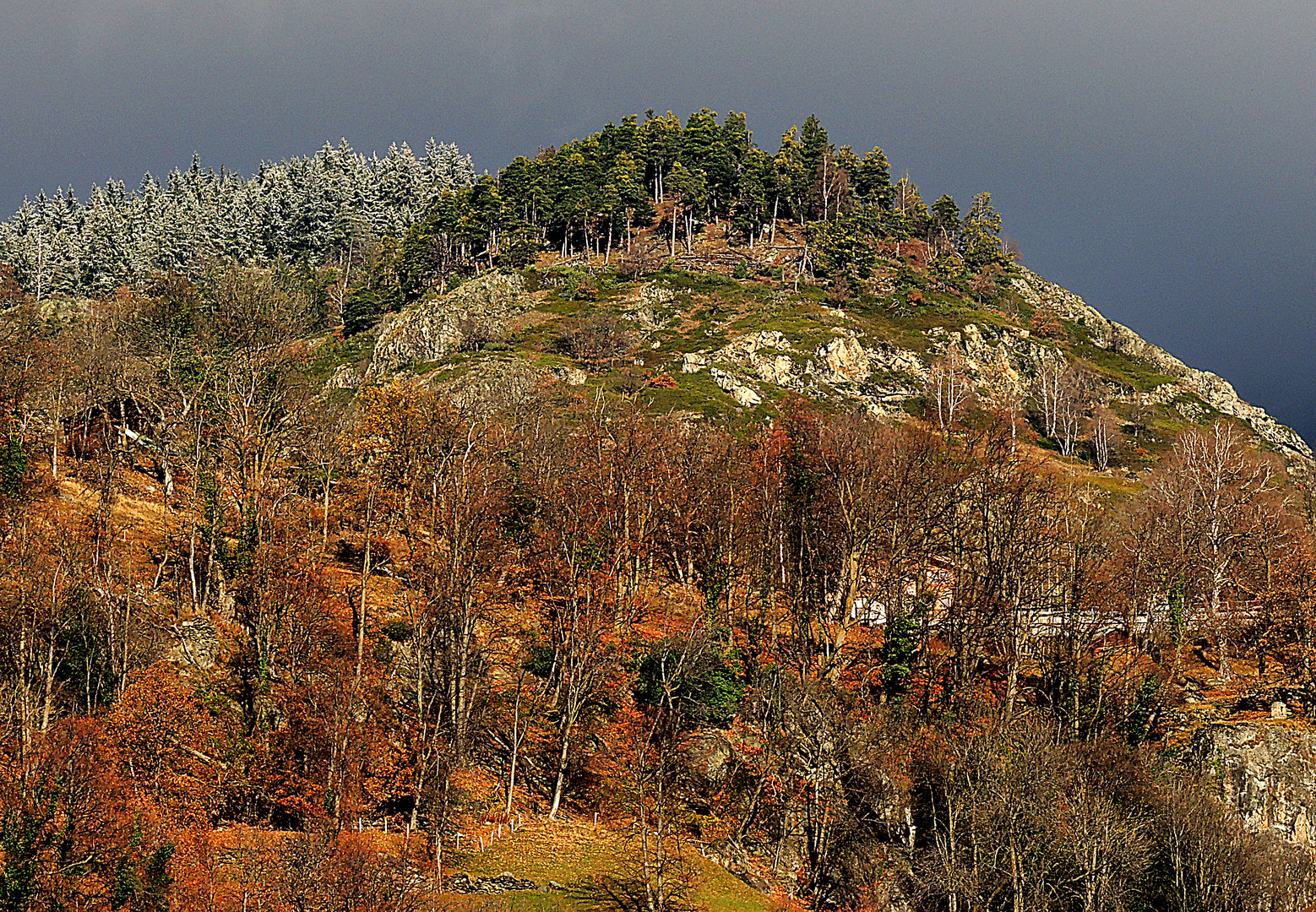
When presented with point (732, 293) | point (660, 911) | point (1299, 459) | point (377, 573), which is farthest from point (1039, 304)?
point (660, 911)

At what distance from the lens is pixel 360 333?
148 metres

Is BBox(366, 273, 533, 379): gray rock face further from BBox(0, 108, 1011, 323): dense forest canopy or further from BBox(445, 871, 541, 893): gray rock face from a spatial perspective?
BBox(445, 871, 541, 893): gray rock face

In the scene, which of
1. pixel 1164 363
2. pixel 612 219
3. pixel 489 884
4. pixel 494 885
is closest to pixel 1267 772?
pixel 494 885

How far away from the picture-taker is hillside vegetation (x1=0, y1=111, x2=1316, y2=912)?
140ft

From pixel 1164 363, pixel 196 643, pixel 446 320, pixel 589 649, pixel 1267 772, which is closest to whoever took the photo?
pixel 196 643

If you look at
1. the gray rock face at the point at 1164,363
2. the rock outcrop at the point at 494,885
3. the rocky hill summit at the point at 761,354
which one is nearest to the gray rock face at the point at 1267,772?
the rock outcrop at the point at 494,885

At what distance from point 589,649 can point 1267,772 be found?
37.4 metres

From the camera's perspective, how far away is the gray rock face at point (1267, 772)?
164 feet

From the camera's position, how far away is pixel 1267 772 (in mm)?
51031

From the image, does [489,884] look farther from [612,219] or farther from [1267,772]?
[612,219]

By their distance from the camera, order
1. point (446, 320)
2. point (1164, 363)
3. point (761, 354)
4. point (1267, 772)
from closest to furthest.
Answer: point (1267, 772), point (761, 354), point (446, 320), point (1164, 363)

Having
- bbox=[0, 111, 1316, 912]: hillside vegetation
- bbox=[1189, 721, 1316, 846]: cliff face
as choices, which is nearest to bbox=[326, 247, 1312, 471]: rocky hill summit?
bbox=[0, 111, 1316, 912]: hillside vegetation

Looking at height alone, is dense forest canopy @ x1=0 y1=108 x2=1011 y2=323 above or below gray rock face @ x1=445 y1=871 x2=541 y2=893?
above

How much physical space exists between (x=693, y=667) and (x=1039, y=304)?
135 metres
